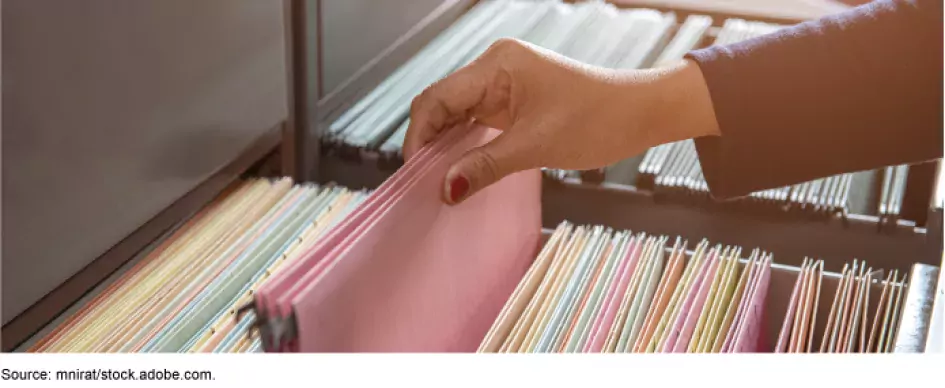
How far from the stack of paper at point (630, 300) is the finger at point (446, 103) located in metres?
0.22

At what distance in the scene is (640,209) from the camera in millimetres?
1330

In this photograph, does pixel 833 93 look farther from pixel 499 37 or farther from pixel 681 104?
pixel 499 37

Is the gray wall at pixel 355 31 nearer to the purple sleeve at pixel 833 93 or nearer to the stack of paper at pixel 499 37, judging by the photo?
the stack of paper at pixel 499 37

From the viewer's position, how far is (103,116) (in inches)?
35.9

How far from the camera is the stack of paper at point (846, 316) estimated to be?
993 mm

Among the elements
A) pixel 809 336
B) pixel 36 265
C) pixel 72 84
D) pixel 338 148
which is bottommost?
pixel 809 336

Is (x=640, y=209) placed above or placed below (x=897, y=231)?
above

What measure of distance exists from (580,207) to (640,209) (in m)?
0.09

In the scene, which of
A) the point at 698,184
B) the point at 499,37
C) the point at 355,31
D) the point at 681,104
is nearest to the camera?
the point at 681,104

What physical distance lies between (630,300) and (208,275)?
19.3 inches

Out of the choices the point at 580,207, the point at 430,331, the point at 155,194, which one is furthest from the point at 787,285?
the point at 155,194

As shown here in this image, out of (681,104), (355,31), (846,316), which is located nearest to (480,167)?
(681,104)
